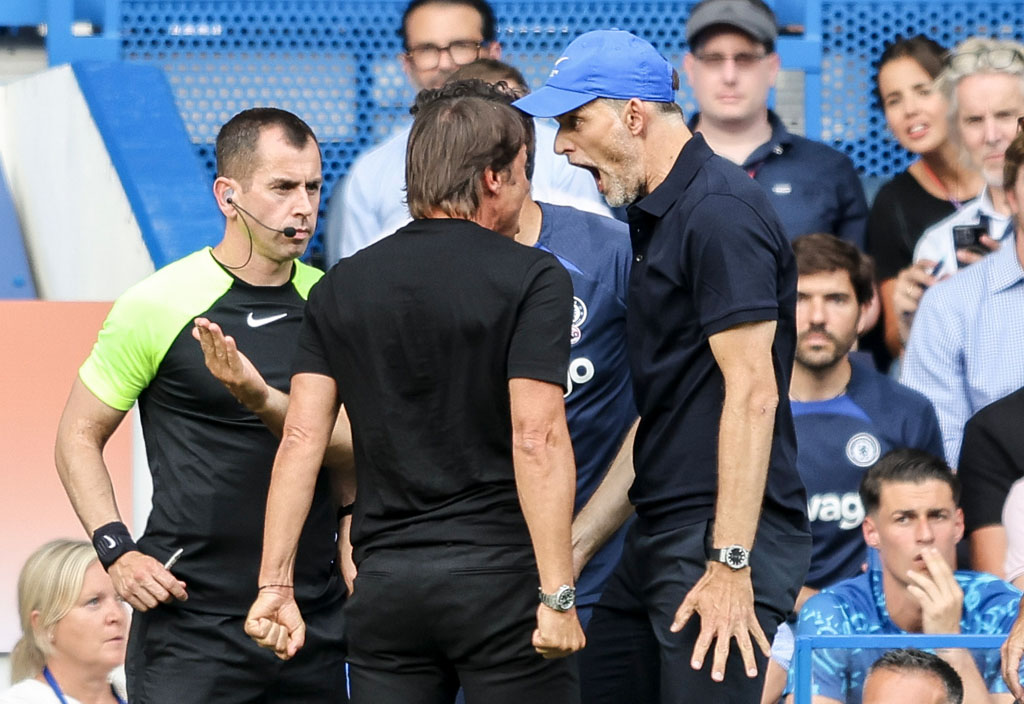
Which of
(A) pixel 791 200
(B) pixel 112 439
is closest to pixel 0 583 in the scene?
(B) pixel 112 439

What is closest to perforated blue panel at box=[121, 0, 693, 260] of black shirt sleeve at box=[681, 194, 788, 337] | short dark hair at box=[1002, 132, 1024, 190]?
short dark hair at box=[1002, 132, 1024, 190]

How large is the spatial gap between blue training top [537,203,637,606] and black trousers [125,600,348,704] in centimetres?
74

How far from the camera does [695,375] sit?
3.70m

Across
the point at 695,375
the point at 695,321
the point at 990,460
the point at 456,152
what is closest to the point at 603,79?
the point at 456,152

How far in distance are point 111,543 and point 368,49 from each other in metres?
3.34

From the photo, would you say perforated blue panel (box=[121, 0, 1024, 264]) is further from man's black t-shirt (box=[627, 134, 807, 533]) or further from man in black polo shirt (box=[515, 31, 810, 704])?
man's black t-shirt (box=[627, 134, 807, 533])

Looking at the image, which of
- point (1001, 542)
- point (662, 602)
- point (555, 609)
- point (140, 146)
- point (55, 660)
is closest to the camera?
point (555, 609)

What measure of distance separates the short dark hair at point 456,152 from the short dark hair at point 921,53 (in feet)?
11.0

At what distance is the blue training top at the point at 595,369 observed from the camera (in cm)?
437

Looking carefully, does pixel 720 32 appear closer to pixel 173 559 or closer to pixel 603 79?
pixel 603 79

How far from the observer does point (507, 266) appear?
11.1ft

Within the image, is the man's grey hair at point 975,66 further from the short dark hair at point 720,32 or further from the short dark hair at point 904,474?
the short dark hair at point 904,474

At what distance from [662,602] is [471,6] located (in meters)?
3.07

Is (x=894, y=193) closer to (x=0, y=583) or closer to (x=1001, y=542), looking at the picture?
(x=1001, y=542)
